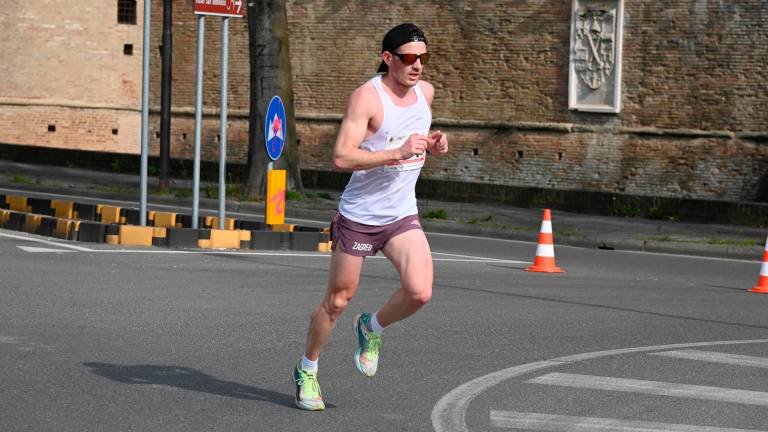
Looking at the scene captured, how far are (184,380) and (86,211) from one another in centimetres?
1197

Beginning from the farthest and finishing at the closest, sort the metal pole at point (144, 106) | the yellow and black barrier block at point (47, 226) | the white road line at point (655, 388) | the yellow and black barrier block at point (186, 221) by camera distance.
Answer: the yellow and black barrier block at point (186, 221) < the metal pole at point (144, 106) < the yellow and black barrier block at point (47, 226) < the white road line at point (655, 388)

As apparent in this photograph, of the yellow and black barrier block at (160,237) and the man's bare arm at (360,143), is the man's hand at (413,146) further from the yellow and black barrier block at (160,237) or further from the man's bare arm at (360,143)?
the yellow and black barrier block at (160,237)

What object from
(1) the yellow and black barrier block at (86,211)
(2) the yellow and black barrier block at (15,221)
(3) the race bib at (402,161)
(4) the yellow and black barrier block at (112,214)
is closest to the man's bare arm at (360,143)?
(3) the race bib at (402,161)

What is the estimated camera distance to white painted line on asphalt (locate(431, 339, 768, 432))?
7.20 meters

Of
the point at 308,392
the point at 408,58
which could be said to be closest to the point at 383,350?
the point at 308,392

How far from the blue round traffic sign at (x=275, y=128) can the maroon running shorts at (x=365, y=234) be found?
1108 cm

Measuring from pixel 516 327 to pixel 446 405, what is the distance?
3241 millimetres

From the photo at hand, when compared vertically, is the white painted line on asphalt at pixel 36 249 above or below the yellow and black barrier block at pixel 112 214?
below

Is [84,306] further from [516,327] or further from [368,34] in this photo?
[368,34]

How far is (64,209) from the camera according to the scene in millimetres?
19766

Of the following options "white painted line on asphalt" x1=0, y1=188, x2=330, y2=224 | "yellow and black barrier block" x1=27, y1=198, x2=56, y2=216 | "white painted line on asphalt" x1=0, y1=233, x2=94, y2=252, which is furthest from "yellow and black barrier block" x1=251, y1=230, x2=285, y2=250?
"white painted line on asphalt" x1=0, y1=188, x2=330, y2=224

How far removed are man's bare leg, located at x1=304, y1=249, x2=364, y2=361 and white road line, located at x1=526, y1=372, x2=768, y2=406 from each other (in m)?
1.48

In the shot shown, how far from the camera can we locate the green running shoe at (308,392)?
739 centimetres

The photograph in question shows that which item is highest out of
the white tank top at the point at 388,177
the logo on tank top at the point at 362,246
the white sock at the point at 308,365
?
the white tank top at the point at 388,177
